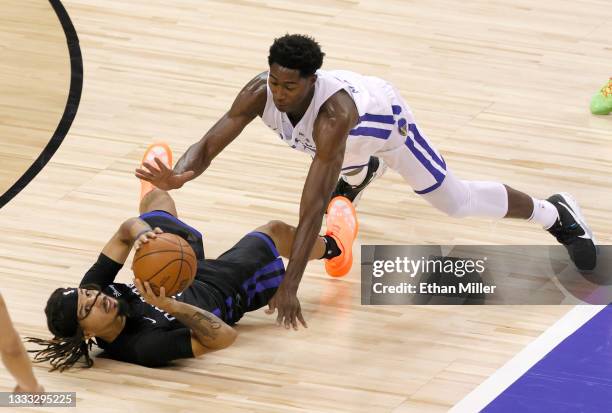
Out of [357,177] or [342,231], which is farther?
[357,177]

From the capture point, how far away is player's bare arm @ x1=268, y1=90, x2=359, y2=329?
6.39 meters

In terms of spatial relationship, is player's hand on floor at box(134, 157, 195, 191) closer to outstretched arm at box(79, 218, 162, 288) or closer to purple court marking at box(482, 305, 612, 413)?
outstretched arm at box(79, 218, 162, 288)

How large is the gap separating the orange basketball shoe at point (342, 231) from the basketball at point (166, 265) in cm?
131

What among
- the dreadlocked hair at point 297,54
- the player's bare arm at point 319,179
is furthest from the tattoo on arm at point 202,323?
the dreadlocked hair at point 297,54

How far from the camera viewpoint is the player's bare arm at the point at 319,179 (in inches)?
252

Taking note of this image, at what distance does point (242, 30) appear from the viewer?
11.0 meters

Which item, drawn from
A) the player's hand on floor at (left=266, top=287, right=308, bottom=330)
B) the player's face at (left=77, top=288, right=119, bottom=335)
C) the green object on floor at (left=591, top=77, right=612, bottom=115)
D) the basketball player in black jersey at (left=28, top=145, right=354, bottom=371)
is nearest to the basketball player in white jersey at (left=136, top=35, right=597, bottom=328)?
the player's hand on floor at (left=266, top=287, right=308, bottom=330)

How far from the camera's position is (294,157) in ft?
29.5

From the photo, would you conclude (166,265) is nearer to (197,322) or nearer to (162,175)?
(197,322)

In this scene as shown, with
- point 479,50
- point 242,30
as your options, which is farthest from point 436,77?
point 242,30

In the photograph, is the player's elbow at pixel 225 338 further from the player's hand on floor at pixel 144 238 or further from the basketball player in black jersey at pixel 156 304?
the player's hand on floor at pixel 144 238

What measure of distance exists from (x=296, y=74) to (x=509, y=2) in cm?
583

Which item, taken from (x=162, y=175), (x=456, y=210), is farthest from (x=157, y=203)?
(x=456, y=210)

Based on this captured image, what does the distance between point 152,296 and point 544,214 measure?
255cm
